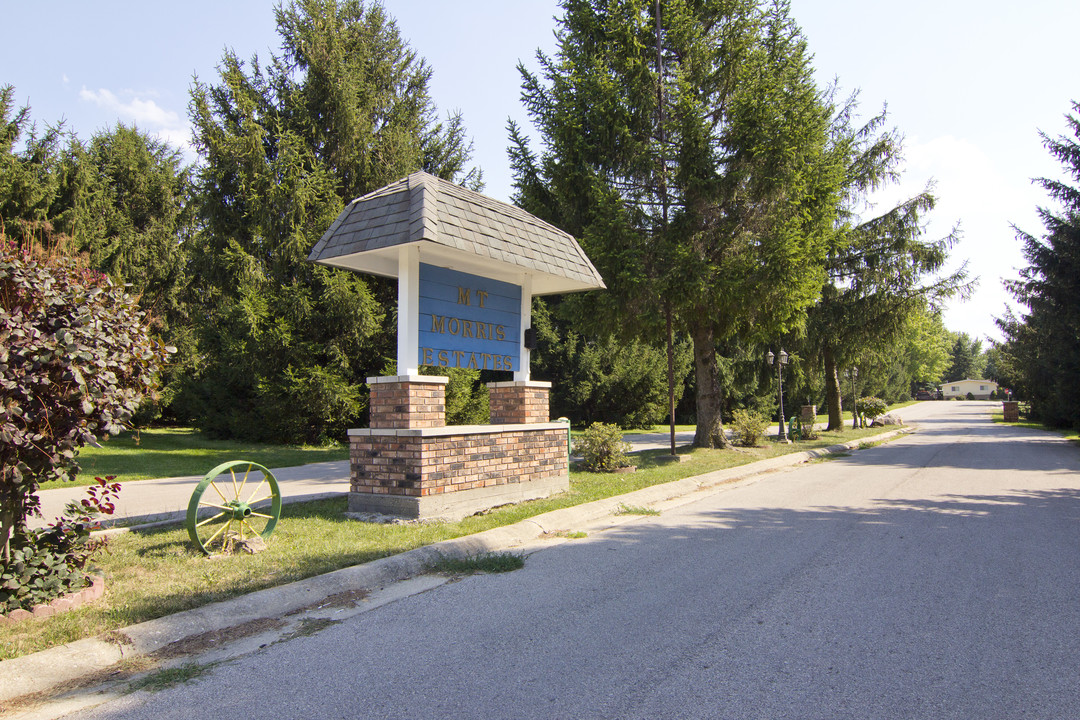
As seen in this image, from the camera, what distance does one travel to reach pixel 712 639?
4.18 m

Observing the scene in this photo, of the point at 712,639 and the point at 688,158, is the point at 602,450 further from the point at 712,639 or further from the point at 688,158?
the point at 712,639

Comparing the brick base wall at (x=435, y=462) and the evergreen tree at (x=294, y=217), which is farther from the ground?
the evergreen tree at (x=294, y=217)

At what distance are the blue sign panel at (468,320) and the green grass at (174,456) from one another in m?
5.32

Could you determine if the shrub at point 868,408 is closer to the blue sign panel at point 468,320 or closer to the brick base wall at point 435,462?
the blue sign panel at point 468,320

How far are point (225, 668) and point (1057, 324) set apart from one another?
25.1m

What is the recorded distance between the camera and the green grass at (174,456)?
12961 millimetres

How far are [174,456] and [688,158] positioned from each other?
47.0 feet

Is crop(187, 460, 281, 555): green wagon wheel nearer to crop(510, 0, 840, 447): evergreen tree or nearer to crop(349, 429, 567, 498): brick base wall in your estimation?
crop(349, 429, 567, 498): brick base wall

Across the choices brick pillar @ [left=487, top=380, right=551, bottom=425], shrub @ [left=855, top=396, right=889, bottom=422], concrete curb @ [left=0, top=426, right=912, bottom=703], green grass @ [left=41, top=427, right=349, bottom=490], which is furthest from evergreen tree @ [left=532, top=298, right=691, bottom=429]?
concrete curb @ [left=0, top=426, right=912, bottom=703]

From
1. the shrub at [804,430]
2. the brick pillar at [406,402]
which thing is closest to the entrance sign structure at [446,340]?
the brick pillar at [406,402]

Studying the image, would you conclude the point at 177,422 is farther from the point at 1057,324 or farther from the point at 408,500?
the point at 1057,324

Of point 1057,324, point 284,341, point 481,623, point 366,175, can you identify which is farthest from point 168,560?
point 1057,324

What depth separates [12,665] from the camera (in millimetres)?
3586

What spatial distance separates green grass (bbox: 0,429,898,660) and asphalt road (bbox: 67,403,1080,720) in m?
0.98
